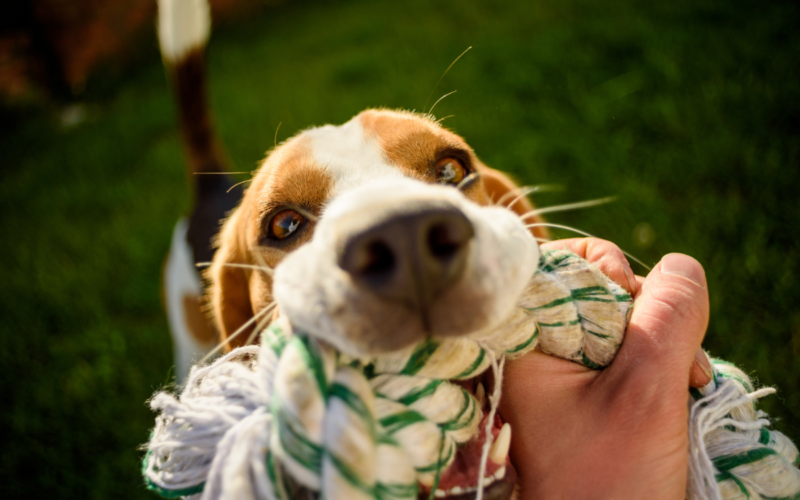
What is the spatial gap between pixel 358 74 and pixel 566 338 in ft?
18.5

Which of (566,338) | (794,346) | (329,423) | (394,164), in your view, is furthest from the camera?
(794,346)

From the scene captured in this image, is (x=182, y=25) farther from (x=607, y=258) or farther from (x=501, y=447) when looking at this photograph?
(x=501, y=447)

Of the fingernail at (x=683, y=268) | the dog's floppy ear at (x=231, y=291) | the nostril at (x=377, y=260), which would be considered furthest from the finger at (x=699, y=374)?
the dog's floppy ear at (x=231, y=291)

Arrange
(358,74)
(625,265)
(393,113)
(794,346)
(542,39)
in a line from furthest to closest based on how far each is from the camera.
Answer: (358,74) < (542,39) < (794,346) < (393,113) < (625,265)

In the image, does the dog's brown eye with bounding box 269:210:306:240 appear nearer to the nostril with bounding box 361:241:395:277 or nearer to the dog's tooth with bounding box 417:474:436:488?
the nostril with bounding box 361:241:395:277

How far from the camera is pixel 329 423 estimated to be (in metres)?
0.79

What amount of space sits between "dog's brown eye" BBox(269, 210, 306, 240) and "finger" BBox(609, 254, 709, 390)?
40.4 inches

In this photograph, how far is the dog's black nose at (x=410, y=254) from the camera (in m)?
0.84

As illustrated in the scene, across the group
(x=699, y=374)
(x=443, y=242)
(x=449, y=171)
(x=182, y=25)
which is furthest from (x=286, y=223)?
(x=182, y=25)

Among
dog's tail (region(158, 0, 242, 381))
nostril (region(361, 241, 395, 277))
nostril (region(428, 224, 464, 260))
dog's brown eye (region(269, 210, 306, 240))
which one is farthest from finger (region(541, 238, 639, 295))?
dog's tail (region(158, 0, 242, 381))

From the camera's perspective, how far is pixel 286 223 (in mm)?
1574

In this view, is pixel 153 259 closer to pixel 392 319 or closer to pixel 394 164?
pixel 394 164

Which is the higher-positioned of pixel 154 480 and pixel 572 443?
pixel 154 480

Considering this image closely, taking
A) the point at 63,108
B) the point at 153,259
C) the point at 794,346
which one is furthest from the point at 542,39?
the point at 63,108
